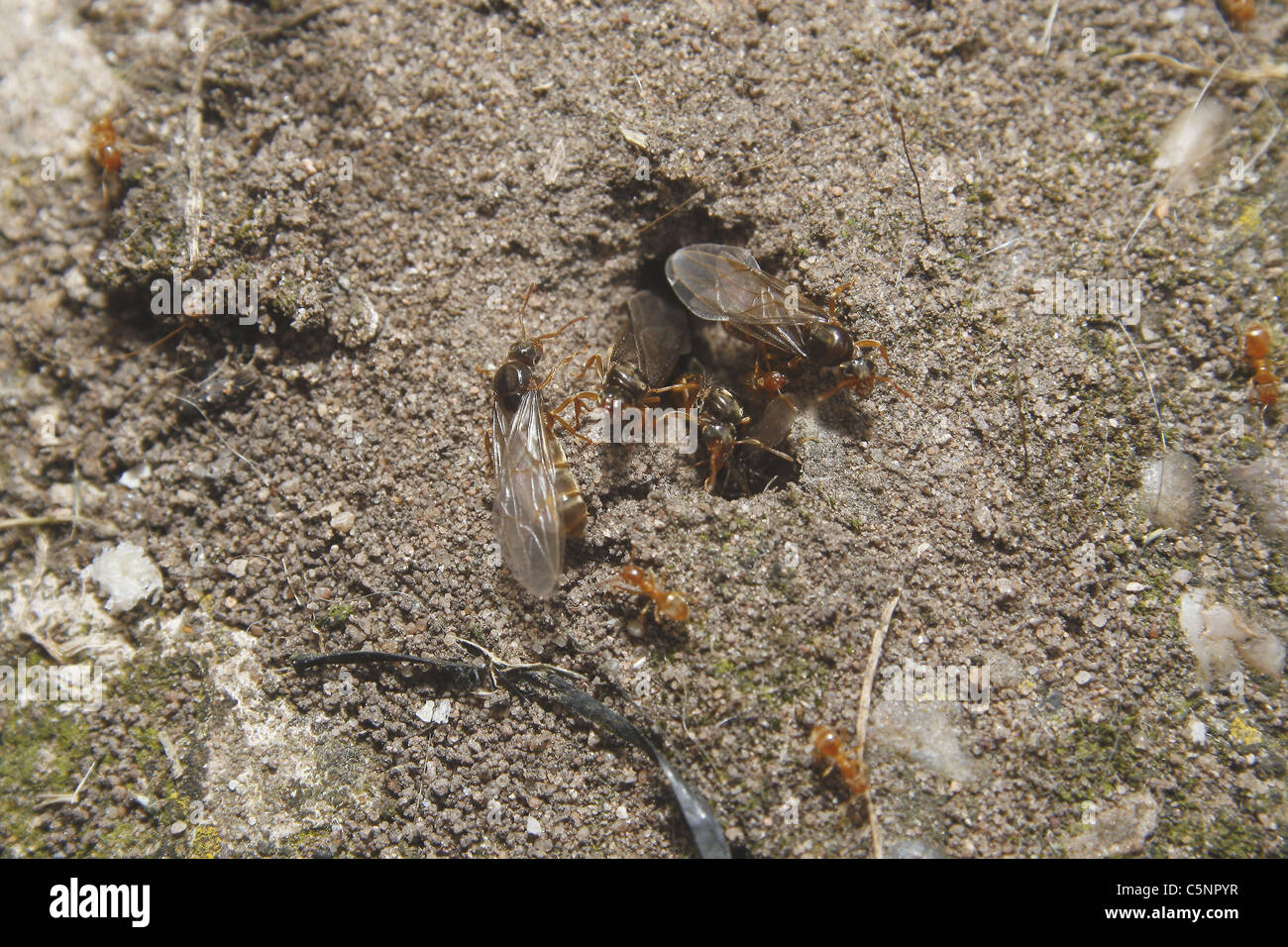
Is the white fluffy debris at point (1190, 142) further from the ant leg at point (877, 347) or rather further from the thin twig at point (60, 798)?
the thin twig at point (60, 798)

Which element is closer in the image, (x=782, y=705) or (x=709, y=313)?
(x=782, y=705)

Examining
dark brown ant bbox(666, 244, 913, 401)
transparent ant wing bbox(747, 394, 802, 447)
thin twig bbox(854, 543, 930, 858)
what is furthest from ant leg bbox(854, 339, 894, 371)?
thin twig bbox(854, 543, 930, 858)

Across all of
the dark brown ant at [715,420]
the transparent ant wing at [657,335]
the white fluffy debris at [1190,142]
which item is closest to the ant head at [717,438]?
the dark brown ant at [715,420]

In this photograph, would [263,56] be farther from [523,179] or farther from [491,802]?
[491,802]

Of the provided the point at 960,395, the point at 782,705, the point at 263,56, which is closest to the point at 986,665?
the point at 782,705

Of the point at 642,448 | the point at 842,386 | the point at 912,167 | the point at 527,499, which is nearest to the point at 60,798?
the point at 527,499

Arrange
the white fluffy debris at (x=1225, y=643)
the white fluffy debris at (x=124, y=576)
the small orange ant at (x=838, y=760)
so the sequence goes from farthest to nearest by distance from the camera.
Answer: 1. the white fluffy debris at (x=124, y=576)
2. the white fluffy debris at (x=1225, y=643)
3. the small orange ant at (x=838, y=760)

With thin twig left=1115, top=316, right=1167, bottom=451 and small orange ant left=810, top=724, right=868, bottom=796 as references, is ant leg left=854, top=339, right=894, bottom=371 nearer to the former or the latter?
thin twig left=1115, top=316, right=1167, bottom=451
